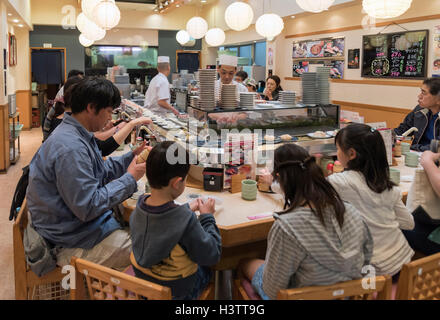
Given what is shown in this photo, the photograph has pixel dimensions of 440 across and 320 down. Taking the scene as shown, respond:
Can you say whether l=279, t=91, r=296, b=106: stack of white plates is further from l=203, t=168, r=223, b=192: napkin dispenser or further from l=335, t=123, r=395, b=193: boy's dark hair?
l=335, t=123, r=395, b=193: boy's dark hair

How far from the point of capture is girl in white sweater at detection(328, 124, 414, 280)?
73.0 inches

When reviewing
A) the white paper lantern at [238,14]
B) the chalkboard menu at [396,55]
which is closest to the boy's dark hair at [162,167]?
the white paper lantern at [238,14]

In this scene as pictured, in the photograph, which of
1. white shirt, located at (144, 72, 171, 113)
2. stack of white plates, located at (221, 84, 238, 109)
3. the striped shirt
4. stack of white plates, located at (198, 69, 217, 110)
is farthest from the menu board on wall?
the striped shirt

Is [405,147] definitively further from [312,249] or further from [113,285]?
[113,285]

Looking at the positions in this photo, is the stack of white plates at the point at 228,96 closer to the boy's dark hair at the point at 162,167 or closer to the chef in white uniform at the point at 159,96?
the boy's dark hair at the point at 162,167

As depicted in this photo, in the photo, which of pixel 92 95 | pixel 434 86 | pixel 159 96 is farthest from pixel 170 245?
pixel 159 96

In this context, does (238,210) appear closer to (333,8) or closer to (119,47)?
(333,8)

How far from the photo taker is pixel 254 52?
11180mm

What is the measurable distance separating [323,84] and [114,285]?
8.78ft

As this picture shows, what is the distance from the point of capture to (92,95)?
6.68ft

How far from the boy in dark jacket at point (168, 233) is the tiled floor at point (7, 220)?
171 centimetres

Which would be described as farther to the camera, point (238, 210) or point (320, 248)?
point (238, 210)
